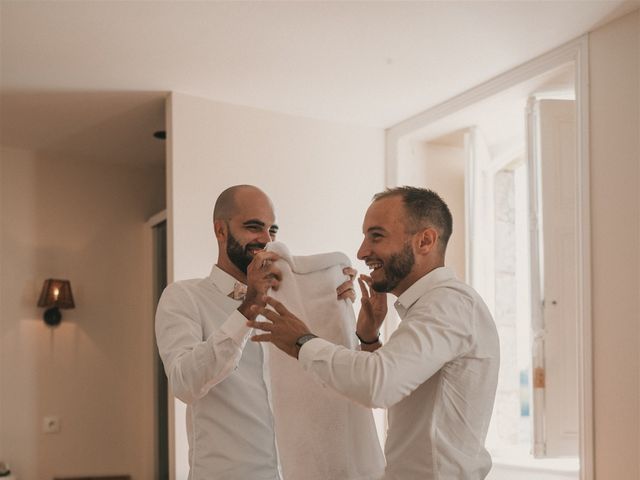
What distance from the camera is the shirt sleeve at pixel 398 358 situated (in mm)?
1640

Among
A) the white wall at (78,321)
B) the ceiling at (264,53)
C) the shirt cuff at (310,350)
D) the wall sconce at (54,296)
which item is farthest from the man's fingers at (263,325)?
the white wall at (78,321)

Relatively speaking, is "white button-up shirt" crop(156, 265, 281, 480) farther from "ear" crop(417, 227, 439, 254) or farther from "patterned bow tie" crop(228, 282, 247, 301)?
"ear" crop(417, 227, 439, 254)

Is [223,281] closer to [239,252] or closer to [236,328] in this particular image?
[239,252]

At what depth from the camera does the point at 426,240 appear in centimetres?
194

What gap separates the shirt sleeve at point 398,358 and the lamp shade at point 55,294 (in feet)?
12.8

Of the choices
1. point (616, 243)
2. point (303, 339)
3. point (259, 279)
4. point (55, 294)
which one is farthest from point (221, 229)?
point (55, 294)

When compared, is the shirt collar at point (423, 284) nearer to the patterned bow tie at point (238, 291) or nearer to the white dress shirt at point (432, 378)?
the white dress shirt at point (432, 378)

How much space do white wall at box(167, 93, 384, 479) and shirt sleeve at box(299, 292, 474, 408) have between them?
8.54 ft

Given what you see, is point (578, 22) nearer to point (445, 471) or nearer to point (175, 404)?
point (445, 471)

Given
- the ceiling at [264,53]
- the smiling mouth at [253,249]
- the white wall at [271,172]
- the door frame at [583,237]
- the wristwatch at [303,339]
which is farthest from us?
the white wall at [271,172]

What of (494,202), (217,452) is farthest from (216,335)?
(494,202)

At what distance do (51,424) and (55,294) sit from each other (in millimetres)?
919

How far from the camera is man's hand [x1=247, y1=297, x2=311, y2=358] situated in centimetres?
182

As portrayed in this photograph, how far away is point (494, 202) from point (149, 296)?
8.70 feet
